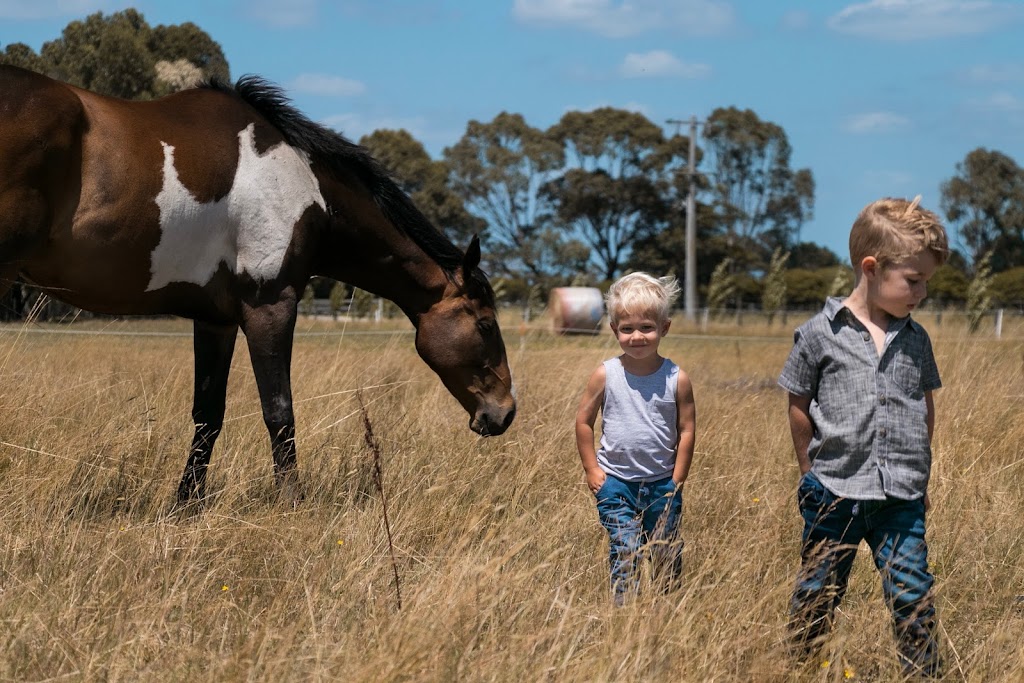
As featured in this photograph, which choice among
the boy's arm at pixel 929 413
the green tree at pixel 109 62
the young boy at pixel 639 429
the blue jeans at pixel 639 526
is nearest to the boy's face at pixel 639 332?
the young boy at pixel 639 429

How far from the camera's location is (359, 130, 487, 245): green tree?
162 feet

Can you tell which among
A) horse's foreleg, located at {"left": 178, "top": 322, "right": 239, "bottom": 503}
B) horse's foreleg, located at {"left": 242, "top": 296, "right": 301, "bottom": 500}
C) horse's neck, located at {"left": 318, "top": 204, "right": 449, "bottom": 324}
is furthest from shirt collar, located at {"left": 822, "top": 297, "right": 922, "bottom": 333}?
horse's foreleg, located at {"left": 178, "top": 322, "right": 239, "bottom": 503}

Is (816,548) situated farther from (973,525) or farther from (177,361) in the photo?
(177,361)

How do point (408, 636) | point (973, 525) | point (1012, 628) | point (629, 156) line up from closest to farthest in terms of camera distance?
1. point (408, 636)
2. point (1012, 628)
3. point (973, 525)
4. point (629, 156)

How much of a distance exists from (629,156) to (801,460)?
50.1 metres

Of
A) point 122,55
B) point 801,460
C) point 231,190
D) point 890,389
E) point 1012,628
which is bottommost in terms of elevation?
point 1012,628

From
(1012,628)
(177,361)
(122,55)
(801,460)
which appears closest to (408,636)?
(801,460)

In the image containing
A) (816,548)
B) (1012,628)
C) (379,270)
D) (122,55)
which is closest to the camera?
(816,548)

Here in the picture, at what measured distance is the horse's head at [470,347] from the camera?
545 cm

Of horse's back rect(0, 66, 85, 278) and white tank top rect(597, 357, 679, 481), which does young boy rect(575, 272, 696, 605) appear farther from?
horse's back rect(0, 66, 85, 278)

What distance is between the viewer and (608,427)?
346 cm

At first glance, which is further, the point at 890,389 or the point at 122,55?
the point at 122,55

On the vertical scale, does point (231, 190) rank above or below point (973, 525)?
above

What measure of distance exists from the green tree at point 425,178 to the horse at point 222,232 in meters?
43.1
